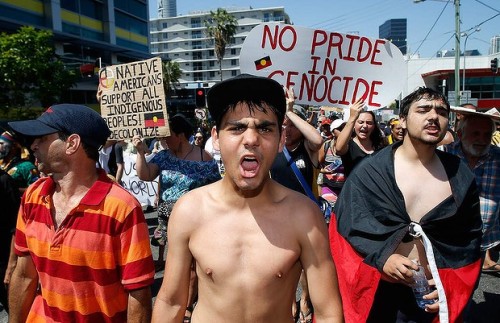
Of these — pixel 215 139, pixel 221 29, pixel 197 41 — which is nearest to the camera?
pixel 215 139

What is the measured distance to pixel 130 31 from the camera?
1884 inches

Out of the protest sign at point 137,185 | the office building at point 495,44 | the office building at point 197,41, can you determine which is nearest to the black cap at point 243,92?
the protest sign at point 137,185

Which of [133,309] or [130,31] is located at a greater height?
[130,31]

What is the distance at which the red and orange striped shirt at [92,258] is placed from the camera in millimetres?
2035

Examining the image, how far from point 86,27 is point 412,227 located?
138ft

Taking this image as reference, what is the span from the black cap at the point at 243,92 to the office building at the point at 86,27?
32.9 m

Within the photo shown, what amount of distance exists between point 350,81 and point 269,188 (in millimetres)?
2386

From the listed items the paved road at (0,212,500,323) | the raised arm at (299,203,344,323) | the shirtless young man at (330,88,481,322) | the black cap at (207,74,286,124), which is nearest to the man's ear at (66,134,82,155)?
the black cap at (207,74,286,124)

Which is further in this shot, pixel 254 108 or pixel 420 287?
pixel 420 287

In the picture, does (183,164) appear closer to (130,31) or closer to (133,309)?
(133,309)

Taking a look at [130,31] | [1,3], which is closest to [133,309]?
[1,3]

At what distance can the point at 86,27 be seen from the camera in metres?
39.6

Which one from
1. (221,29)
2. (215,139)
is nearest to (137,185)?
(215,139)

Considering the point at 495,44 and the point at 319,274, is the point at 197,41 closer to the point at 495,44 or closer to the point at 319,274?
the point at 495,44
